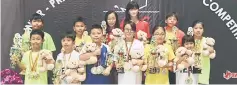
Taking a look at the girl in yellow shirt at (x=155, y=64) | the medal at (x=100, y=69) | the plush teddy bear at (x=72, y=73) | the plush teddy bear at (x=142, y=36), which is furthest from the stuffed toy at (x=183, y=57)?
the plush teddy bear at (x=72, y=73)

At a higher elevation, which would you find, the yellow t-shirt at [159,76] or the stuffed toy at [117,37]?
the stuffed toy at [117,37]

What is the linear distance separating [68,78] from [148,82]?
82 centimetres

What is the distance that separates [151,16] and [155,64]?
4.28 ft

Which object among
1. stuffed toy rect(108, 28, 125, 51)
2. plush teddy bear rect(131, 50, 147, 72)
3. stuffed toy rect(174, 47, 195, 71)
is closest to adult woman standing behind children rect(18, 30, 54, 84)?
stuffed toy rect(108, 28, 125, 51)

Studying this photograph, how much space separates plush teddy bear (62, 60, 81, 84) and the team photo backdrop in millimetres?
1292

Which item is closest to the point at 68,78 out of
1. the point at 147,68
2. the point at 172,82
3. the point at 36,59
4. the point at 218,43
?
the point at 36,59

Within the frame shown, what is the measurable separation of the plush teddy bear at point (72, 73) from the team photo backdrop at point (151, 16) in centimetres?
129

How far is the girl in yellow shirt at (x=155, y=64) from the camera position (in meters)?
4.84

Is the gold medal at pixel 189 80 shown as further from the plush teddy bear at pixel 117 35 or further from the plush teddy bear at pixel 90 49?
the plush teddy bear at pixel 90 49

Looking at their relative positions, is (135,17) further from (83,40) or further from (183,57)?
(183,57)

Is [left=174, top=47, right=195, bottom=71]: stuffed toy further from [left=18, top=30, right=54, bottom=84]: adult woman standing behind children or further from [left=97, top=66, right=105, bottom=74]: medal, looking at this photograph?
[left=18, top=30, right=54, bottom=84]: adult woman standing behind children

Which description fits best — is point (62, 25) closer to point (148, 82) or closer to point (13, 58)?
point (13, 58)

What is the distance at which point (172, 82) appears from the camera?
17.0ft

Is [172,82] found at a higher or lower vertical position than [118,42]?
lower
